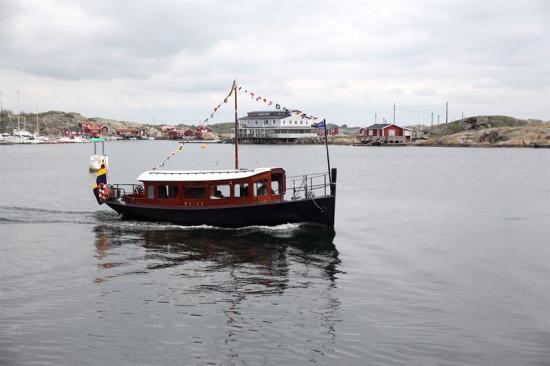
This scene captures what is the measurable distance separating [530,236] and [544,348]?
687 inches

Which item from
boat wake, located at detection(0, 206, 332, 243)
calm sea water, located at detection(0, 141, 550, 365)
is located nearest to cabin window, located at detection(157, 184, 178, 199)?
boat wake, located at detection(0, 206, 332, 243)

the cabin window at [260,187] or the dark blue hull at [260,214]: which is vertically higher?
the cabin window at [260,187]

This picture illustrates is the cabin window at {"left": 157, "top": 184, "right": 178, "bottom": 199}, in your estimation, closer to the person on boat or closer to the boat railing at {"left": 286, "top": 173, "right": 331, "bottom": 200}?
the person on boat

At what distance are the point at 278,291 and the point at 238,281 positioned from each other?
2161 mm

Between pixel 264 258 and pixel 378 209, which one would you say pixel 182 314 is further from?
pixel 378 209

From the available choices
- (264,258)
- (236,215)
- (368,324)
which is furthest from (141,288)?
(236,215)

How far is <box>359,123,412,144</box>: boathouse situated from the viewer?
15812 centimetres

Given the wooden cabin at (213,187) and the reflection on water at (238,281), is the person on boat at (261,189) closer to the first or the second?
the wooden cabin at (213,187)

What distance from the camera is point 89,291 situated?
2056 cm

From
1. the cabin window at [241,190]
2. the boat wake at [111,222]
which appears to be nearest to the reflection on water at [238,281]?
the boat wake at [111,222]

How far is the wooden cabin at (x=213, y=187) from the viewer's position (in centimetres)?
3131

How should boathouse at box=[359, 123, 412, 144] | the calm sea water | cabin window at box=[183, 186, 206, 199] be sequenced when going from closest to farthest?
the calm sea water < cabin window at box=[183, 186, 206, 199] < boathouse at box=[359, 123, 412, 144]

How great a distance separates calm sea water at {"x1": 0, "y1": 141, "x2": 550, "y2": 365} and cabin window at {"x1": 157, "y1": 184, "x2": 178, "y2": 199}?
6.46 ft

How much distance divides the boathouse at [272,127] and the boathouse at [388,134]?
19.0m
